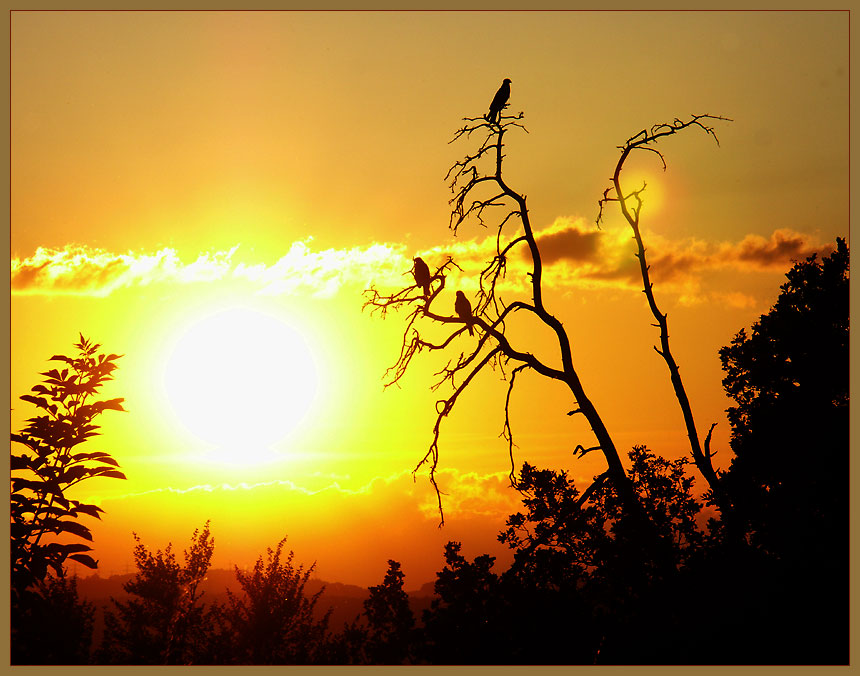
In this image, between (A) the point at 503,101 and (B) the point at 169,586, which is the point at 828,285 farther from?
(B) the point at 169,586

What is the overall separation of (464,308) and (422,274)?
0.97 metres

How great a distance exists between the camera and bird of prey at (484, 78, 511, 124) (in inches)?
542

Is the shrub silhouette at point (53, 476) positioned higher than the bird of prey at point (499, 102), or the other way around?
the bird of prey at point (499, 102)

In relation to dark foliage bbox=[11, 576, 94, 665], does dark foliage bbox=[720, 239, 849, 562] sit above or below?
above

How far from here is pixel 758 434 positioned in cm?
1961

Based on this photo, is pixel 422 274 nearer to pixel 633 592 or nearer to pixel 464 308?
pixel 464 308

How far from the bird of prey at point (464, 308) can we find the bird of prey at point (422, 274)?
587 mm

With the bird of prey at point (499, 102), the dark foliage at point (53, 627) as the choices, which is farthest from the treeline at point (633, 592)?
the bird of prey at point (499, 102)

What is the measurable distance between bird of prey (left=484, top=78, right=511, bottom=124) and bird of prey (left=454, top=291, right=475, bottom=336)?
302cm

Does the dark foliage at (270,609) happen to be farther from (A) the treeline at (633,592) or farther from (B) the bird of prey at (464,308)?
(B) the bird of prey at (464,308)

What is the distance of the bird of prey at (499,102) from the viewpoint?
13.8 meters

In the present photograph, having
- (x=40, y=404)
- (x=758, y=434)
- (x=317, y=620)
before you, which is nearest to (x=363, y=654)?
(x=40, y=404)

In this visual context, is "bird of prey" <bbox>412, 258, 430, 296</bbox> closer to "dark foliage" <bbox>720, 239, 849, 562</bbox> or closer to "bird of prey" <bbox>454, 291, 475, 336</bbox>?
"bird of prey" <bbox>454, 291, 475, 336</bbox>

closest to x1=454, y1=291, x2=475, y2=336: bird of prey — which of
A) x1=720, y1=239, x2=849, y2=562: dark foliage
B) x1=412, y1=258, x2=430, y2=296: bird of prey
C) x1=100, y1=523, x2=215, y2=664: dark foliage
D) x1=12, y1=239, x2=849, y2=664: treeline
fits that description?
x1=412, y1=258, x2=430, y2=296: bird of prey
